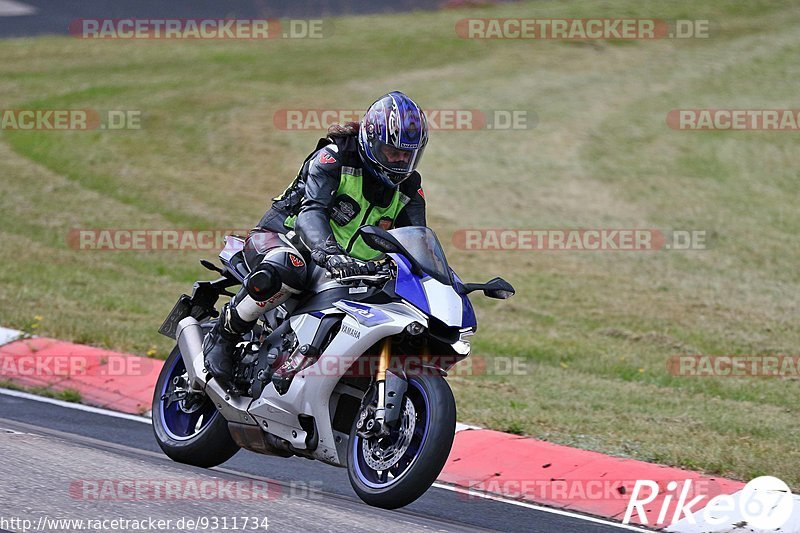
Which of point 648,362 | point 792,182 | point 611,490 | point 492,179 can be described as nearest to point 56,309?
point 648,362

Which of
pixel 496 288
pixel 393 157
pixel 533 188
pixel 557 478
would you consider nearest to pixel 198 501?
pixel 496 288

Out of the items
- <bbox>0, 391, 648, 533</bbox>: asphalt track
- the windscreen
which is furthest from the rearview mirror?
<bbox>0, 391, 648, 533</bbox>: asphalt track

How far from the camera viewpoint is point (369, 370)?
6383 mm

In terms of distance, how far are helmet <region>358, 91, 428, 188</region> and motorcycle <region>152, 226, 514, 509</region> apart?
44cm

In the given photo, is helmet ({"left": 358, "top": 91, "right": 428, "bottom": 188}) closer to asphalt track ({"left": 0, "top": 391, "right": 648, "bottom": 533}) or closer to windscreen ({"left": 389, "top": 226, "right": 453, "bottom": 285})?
windscreen ({"left": 389, "top": 226, "right": 453, "bottom": 285})

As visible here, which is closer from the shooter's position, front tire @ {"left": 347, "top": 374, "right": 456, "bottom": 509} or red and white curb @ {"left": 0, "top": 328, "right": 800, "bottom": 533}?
front tire @ {"left": 347, "top": 374, "right": 456, "bottom": 509}

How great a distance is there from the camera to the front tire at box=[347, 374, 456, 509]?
19.6ft

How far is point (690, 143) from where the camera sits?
22844mm

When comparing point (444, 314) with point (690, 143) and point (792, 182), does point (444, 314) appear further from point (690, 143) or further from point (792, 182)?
point (690, 143)

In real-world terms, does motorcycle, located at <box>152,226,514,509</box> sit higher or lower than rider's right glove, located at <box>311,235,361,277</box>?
lower

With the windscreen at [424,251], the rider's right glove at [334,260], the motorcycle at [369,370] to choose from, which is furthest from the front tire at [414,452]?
the rider's right glove at [334,260]

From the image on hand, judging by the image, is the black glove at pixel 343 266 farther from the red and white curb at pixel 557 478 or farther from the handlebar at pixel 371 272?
the red and white curb at pixel 557 478

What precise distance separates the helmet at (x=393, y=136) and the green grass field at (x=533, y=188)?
123 inches

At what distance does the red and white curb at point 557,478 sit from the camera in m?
7.20
